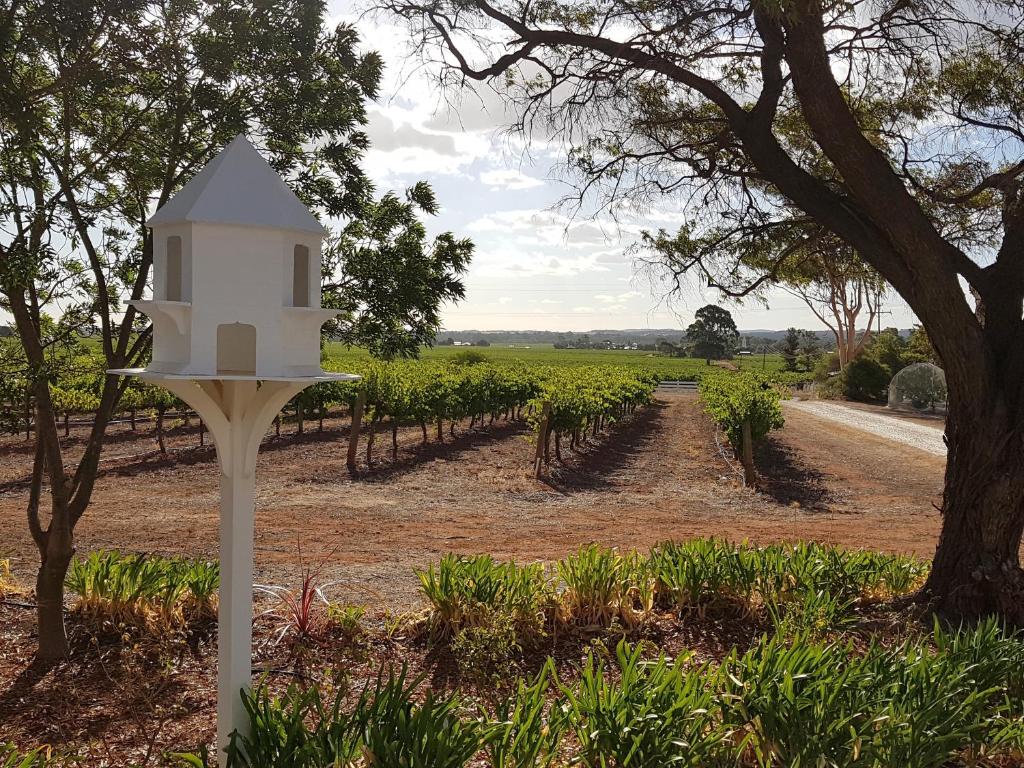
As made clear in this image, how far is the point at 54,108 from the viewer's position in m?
5.45

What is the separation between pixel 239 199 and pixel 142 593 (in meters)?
3.59

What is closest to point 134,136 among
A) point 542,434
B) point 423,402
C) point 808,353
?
point 542,434

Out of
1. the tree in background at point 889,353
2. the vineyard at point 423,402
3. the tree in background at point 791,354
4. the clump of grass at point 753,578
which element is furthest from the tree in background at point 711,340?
the clump of grass at point 753,578

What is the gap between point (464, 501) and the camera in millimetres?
13414

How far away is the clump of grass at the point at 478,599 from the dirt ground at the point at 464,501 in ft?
4.13

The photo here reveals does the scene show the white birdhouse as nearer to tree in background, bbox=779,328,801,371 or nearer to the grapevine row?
the grapevine row

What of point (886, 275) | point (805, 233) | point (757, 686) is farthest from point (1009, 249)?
point (757, 686)

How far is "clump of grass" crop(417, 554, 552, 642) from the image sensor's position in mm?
5289

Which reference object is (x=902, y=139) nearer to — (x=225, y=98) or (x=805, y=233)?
(x=805, y=233)

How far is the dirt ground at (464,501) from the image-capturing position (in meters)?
9.27

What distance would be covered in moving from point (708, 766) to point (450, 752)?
1.13 m

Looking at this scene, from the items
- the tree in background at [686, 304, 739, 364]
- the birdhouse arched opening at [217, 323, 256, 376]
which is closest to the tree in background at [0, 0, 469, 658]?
the birdhouse arched opening at [217, 323, 256, 376]

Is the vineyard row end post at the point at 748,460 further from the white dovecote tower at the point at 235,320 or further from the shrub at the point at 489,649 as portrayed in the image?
the white dovecote tower at the point at 235,320

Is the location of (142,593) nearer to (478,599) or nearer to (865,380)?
(478,599)
